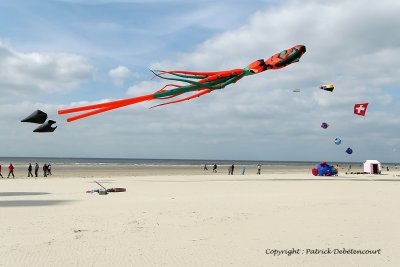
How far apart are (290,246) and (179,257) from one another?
7.80 ft

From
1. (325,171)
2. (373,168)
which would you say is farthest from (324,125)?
(373,168)

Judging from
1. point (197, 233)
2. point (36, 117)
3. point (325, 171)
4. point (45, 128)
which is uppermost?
point (36, 117)

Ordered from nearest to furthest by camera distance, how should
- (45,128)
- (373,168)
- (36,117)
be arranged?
(36,117) < (45,128) < (373,168)

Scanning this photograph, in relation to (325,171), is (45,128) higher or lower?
higher

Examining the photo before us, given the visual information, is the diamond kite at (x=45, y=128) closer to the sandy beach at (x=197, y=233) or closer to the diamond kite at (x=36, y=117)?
the diamond kite at (x=36, y=117)

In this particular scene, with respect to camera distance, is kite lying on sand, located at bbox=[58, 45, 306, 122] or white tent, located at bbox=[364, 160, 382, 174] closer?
kite lying on sand, located at bbox=[58, 45, 306, 122]

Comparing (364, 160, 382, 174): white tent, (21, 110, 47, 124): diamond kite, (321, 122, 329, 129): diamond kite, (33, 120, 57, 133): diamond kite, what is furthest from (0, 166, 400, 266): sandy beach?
(364, 160, 382, 174): white tent

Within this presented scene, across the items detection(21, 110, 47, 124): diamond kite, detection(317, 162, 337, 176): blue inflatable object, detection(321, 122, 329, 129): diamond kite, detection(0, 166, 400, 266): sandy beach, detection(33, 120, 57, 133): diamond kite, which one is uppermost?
detection(321, 122, 329, 129): diamond kite

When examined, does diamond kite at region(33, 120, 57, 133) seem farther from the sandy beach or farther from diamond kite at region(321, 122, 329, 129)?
diamond kite at region(321, 122, 329, 129)

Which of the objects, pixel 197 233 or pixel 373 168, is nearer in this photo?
pixel 197 233

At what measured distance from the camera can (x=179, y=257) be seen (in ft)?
24.2

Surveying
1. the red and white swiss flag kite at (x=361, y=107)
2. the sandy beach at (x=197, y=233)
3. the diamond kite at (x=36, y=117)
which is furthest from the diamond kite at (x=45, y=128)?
the red and white swiss flag kite at (x=361, y=107)

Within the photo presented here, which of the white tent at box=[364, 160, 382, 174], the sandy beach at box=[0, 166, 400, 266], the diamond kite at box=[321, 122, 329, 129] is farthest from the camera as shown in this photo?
the white tent at box=[364, 160, 382, 174]

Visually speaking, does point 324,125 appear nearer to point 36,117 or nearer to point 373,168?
point 373,168
